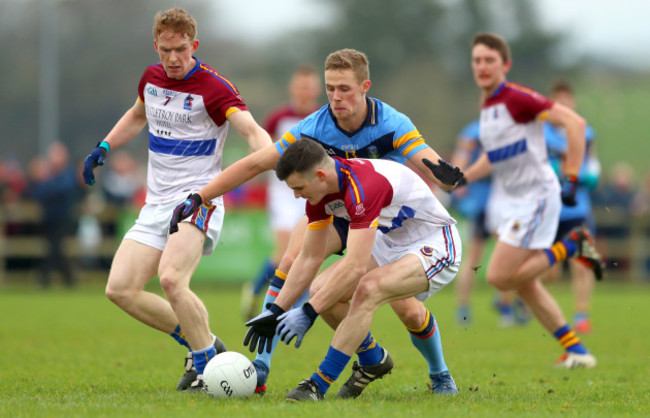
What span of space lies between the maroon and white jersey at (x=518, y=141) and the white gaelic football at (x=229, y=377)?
369 centimetres

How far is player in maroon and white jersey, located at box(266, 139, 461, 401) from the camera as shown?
226 inches

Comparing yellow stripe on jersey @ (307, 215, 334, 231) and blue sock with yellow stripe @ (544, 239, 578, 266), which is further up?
yellow stripe on jersey @ (307, 215, 334, 231)

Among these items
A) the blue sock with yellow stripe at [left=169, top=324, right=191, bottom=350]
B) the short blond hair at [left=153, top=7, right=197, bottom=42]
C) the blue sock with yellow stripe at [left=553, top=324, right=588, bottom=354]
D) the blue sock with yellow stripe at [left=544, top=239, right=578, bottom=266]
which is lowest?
the blue sock with yellow stripe at [left=553, top=324, right=588, bottom=354]

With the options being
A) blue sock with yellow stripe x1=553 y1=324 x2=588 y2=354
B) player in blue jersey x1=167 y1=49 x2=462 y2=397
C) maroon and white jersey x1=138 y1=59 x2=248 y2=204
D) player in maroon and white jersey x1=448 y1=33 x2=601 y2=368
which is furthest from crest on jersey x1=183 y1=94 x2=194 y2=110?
blue sock with yellow stripe x1=553 y1=324 x2=588 y2=354

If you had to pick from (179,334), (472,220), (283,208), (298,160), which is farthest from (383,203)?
(472,220)

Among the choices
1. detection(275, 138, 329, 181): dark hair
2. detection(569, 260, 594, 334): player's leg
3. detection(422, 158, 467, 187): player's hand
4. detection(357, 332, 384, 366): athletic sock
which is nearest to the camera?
detection(275, 138, 329, 181): dark hair

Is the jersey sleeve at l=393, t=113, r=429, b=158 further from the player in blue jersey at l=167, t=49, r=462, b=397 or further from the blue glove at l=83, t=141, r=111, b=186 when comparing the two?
the blue glove at l=83, t=141, r=111, b=186

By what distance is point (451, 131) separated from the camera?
1624 inches

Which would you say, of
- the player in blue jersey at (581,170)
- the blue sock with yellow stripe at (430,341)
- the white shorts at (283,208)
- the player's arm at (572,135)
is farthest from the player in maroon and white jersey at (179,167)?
the player in blue jersey at (581,170)

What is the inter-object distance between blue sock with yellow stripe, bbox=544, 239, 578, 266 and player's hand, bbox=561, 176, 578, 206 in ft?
2.74

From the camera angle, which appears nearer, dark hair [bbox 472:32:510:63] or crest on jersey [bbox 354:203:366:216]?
crest on jersey [bbox 354:203:366:216]

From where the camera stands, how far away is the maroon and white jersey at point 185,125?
6.90 m

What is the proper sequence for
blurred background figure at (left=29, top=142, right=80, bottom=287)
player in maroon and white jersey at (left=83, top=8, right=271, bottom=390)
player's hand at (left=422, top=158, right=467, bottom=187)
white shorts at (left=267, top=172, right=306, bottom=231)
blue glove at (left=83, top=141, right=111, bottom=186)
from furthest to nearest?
blurred background figure at (left=29, top=142, right=80, bottom=287)
white shorts at (left=267, top=172, right=306, bottom=231)
blue glove at (left=83, top=141, right=111, bottom=186)
player in maroon and white jersey at (left=83, top=8, right=271, bottom=390)
player's hand at (left=422, top=158, right=467, bottom=187)

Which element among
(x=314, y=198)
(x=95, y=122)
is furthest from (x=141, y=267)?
(x=95, y=122)
